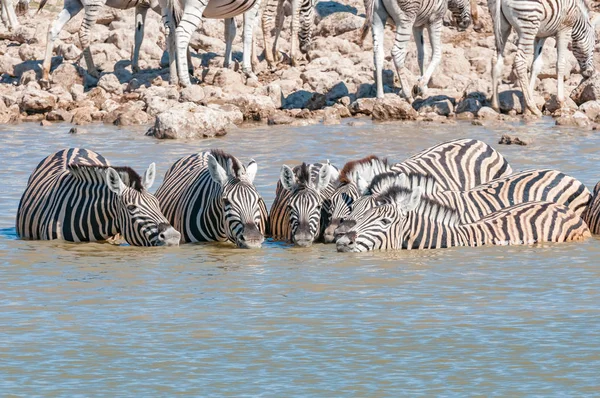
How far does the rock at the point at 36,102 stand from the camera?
21.1m

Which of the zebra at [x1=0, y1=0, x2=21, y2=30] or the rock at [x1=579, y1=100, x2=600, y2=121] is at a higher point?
the zebra at [x1=0, y1=0, x2=21, y2=30]

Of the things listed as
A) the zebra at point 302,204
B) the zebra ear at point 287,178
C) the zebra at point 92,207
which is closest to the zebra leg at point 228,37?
the zebra at point 92,207

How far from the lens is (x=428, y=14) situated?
71.1ft

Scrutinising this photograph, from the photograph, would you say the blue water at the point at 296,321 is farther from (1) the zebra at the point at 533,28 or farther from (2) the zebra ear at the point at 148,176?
(1) the zebra at the point at 533,28

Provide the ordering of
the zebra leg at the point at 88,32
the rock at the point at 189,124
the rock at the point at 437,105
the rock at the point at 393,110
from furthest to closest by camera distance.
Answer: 1. the zebra leg at the point at 88,32
2. the rock at the point at 437,105
3. the rock at the point at 393,110
4. the rock at the point at 189,124

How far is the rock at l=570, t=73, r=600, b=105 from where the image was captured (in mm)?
20750

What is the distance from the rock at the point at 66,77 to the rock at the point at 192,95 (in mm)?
2476

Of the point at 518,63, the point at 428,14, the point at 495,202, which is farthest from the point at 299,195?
the point at 428,14

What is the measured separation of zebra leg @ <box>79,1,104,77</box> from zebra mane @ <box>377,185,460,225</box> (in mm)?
13675

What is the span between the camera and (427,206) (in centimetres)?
1020

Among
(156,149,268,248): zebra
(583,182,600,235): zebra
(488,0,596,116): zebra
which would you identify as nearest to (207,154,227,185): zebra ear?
(156,149,268,248): zebra

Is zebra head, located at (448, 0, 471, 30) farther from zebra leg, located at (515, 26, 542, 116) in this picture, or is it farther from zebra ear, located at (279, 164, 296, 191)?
zebra ear, located at (279, 164, 296, 191)

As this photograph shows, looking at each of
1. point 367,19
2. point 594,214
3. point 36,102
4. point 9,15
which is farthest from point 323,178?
point 9,15

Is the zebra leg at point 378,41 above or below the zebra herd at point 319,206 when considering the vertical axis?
above
